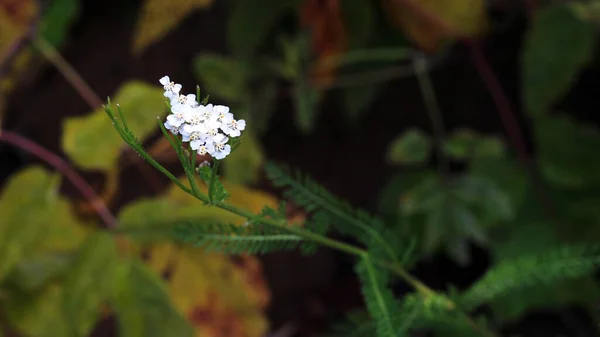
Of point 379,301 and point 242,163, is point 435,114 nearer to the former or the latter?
point 242,163

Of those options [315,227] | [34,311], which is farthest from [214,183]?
[34,311]

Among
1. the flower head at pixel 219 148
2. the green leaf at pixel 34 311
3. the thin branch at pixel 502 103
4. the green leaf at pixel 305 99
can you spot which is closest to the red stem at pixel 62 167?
the green leaf at pixel 34 311

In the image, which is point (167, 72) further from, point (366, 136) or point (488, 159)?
point (488, 159)

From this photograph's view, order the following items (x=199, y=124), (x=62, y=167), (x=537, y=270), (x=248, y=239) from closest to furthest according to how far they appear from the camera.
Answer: (x=199, y=124)
(x=248, y=239)
(x=537, y=270)
(x=62, y=167)

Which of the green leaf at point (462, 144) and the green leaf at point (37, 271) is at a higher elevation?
the green leaf at point (462, 144)

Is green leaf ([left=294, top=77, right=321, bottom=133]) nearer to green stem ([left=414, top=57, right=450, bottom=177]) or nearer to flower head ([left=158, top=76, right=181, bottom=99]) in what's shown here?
green stem ([left=414, top=57, right=450, bottom=177])

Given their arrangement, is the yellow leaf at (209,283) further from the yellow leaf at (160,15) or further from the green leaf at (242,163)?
the yellow leaf at (160,15)

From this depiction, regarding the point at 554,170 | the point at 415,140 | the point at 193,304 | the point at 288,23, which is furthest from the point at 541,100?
the point at 193,304
